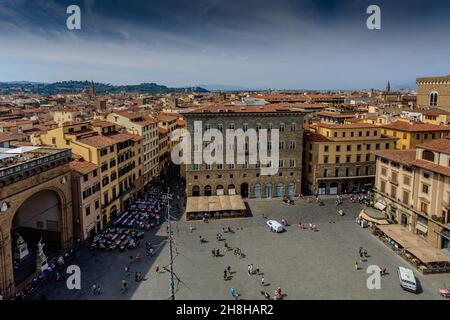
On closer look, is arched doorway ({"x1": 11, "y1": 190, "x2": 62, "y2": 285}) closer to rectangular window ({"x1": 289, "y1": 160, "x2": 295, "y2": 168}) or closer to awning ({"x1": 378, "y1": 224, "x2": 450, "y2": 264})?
rectangular window ({"x1": 289, "y1": 160, "x2": 295, "y2": 168})

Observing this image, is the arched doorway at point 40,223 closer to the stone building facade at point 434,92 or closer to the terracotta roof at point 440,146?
the terracotta roof at point 440,146

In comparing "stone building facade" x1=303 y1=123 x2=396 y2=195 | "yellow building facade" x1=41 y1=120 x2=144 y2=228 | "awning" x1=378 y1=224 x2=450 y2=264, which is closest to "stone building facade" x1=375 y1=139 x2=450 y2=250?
"awning" x1=378 y1=224 x2=450 y2=264

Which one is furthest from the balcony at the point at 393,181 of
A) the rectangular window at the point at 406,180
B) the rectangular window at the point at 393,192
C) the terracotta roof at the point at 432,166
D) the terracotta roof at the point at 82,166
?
the terracotta roof at the point at 82,166

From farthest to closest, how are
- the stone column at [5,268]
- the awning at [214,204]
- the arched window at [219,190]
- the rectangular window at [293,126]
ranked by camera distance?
the arched window at [219,190] < the rectangular window at [293,126] < the awning at [214,204] < the stone column at [5,268]

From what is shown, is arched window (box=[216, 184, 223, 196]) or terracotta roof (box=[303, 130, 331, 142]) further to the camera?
terracotta roof (box=[303, 130, 331, 142])

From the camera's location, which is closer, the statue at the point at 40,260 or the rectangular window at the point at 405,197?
the statue at the point at 40,260

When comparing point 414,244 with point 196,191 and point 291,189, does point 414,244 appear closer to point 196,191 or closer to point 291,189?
point 291,189
